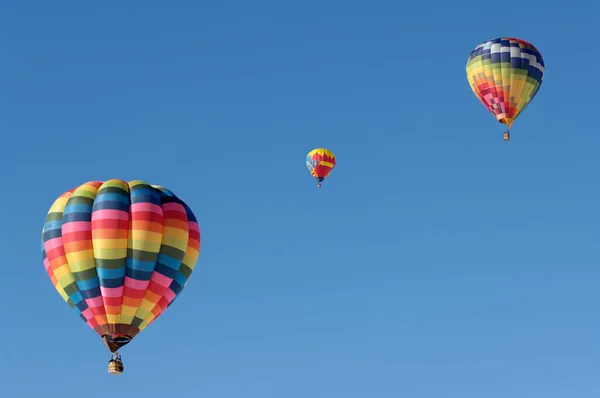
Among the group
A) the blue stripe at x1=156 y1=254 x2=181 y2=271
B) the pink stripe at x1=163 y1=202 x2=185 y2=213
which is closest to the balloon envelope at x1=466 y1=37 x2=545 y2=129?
the pink stripe at x1=163 y1=202 x2=185 y2=213

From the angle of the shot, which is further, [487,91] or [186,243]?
[487,91]

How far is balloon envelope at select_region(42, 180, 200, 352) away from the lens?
7019 centimetres

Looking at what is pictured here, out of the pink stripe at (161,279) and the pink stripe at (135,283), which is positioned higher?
the pink stripe at (161,279)

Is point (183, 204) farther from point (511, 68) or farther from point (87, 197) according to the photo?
point (511, 68)

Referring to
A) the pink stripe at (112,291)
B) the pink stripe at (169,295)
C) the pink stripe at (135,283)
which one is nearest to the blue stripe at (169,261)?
the pink stripe at (169,295)

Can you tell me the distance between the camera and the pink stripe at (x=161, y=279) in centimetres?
7069

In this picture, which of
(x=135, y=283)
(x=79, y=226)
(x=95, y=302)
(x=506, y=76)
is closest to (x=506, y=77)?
(x=506, y=76)

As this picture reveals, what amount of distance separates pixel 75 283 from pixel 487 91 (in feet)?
90.4

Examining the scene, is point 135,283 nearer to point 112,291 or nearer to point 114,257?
point 112,291

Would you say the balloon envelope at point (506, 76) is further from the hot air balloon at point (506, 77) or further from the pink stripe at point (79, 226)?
the pink stripe at point (79, 226)

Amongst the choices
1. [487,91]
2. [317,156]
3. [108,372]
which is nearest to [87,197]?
[108,372]

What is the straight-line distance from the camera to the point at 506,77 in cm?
8825

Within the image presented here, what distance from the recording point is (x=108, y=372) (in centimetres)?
6988

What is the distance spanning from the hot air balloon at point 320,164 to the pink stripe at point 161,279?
37594mm
